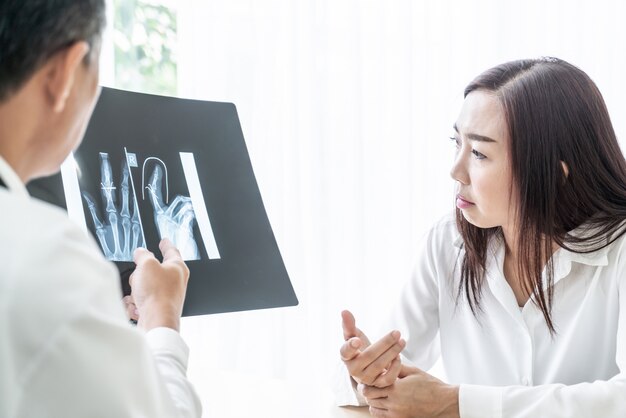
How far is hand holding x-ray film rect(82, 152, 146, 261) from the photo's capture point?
1.30 meters

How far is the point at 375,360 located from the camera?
1440 mm

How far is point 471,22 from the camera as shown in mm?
2721

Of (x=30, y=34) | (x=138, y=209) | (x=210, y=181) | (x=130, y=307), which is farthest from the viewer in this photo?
(x=210, y=181)

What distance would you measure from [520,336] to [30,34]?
1.25 metres

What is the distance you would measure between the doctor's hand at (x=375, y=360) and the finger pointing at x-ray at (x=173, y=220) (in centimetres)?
32

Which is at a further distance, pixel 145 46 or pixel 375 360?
pixel 145 46

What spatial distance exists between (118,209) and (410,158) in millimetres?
1669

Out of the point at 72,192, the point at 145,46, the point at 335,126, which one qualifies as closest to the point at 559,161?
the point at 72,192

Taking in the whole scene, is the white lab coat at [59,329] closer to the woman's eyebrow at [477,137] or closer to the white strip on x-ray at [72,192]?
the white strip on x-ray at [72,192]

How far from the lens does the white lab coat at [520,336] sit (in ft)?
4.49

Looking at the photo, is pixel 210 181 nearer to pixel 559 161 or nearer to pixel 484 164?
pixel 484 164

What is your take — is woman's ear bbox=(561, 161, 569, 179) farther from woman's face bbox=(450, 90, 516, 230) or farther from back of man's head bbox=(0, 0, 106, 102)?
back of man's head bbox=(0, 0, 106, 102)

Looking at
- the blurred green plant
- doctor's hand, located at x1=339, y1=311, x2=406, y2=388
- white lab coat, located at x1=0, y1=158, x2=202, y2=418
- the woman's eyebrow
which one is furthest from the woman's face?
the blurred green plant

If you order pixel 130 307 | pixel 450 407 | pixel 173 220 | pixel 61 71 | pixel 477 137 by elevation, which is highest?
pixel 61 71
